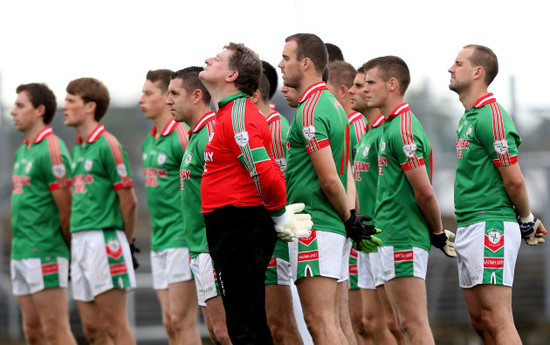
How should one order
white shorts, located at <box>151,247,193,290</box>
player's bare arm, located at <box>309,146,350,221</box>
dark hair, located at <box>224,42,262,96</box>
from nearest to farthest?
dark hair, located at <box>224,42,262,96</box>
player's bare arm, located at <box>309,146,350,221</box>
white shorts, located at <box>151,247,193,290</box>

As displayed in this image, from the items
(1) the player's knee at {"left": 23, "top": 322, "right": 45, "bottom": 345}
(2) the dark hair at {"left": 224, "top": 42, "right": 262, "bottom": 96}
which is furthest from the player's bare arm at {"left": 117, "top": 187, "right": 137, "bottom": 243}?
(2) the dark hair at {"left": 224, "top": 42, "right": 262, "bottom": 96}

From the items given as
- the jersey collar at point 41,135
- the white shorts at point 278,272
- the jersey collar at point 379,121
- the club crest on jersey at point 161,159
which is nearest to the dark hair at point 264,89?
the jersey collar at point 379,121

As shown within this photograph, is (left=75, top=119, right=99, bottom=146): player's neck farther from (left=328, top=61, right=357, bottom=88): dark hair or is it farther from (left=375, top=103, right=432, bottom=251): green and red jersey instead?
(left=375, top=103, right=432, bottom=251): green and red jersey

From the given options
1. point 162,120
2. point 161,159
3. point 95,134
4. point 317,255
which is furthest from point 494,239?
point 95,134

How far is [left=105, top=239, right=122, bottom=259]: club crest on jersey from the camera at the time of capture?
9.95 m

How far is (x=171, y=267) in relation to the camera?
9.70 meters

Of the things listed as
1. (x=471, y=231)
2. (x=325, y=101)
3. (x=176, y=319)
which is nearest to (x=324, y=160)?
(x=325, y=101)

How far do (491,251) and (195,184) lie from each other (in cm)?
242

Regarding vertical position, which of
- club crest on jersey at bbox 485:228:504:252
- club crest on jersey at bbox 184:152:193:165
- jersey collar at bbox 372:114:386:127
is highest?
jersey collar at bbox 372:114:386:127

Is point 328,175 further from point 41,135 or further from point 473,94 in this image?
point 41,135

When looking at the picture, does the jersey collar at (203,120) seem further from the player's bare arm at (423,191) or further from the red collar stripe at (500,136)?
the red collar stripe at (500,136)

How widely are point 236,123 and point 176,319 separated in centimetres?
319

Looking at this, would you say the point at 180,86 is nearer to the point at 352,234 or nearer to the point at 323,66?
the point at 323,66

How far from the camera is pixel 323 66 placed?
809cm
